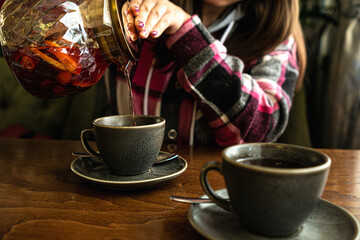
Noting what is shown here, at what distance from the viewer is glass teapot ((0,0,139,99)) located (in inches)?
17.8

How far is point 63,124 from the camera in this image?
1.50m

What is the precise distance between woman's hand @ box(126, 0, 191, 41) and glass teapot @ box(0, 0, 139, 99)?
82 mm

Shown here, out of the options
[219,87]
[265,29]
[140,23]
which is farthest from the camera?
[265,29]

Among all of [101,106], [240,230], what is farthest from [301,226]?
[101,106]

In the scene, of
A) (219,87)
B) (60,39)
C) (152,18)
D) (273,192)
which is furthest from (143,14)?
(273,192)

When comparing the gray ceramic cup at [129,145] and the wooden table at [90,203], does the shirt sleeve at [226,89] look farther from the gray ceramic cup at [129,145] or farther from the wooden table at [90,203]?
the gray ceramic cup at [129,145]

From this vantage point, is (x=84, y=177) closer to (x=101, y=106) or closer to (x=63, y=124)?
(x=101, y=106)

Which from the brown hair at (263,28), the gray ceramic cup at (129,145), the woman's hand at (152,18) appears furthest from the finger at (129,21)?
the brown hair at (263,28)

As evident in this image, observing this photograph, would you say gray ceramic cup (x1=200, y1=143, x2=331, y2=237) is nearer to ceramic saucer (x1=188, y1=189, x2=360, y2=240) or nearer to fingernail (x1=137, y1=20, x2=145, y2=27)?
ceramic saucer (x1=188, y1=189, x2=360, y2=240)

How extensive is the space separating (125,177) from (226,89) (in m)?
0.41

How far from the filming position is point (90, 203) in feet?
1.40

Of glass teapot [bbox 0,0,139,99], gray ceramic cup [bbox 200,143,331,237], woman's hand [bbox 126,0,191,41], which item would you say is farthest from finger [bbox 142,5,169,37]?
gray ceramic cup [bbox 200,143,331,237]

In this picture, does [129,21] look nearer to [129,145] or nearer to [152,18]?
[152,18]

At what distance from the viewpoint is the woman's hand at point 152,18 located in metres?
0.55
